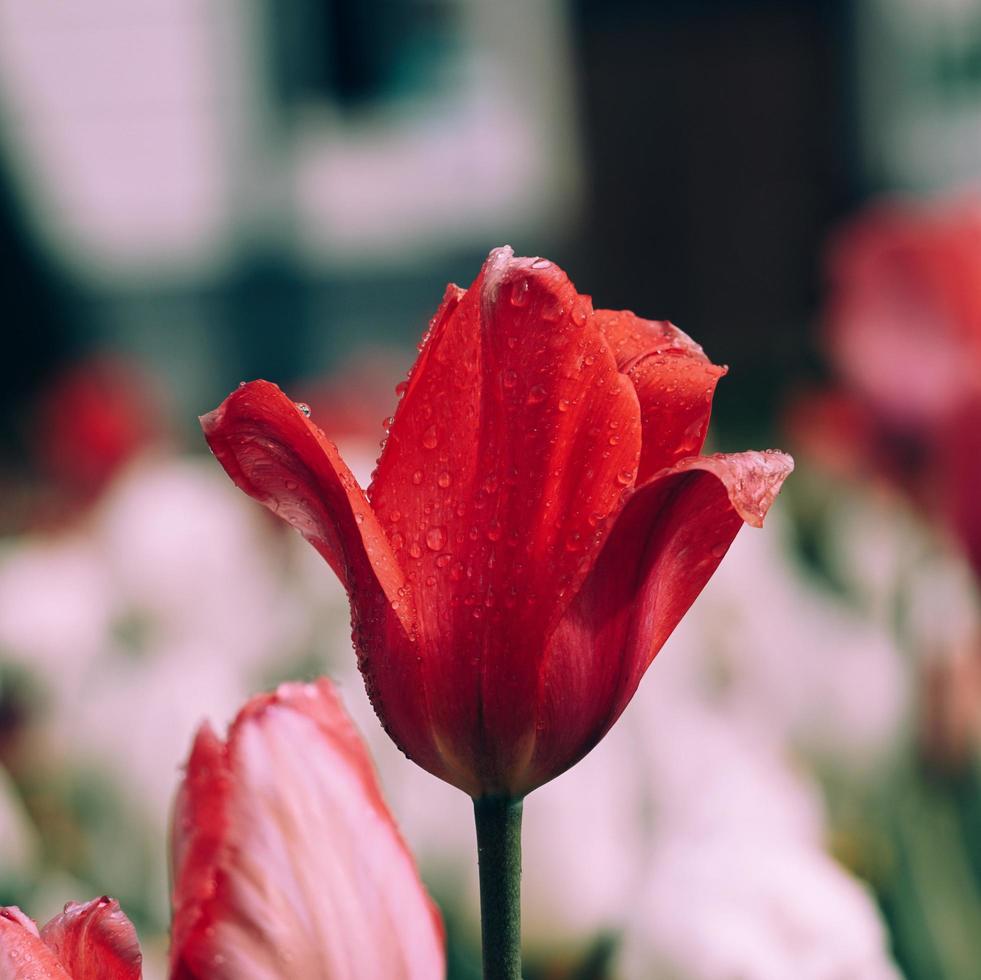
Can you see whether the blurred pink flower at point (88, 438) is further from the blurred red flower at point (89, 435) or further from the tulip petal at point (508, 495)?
the tulip petal at point (508, 495)

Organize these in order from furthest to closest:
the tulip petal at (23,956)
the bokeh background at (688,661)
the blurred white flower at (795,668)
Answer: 1. the blurred white flower at (795,668)
2. the bokeh background at (688,661)
3. the tulip petal at (23,956)

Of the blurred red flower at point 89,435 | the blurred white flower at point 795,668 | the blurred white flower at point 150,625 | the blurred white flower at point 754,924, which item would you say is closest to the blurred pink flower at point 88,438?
the blurred red flower at point 89,435

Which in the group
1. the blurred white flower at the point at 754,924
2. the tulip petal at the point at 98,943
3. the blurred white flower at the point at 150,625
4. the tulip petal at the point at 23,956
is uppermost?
the tulip petal at the point at 23,956

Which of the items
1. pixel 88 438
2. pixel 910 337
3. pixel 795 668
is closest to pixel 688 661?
pixel 795 668

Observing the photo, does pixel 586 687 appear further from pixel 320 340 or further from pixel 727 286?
pixel 727 286

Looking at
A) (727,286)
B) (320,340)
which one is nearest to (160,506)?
(320,340)

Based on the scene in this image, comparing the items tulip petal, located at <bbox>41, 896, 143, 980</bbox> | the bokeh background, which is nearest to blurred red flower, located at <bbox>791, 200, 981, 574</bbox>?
the bokeh background

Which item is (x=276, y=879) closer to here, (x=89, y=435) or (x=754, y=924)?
(x=754, y=924)

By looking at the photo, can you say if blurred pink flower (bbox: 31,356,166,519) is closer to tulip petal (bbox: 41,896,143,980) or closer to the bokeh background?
the bokeh background
